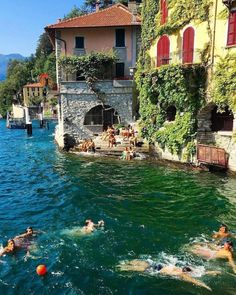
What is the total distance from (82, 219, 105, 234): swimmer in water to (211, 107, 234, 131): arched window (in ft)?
43.5

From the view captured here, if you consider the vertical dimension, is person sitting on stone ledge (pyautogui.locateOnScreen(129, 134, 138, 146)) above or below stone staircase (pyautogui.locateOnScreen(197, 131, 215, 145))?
below

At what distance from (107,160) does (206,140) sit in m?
8.31

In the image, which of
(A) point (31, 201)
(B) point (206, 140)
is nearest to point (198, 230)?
(A) point (31, 201)

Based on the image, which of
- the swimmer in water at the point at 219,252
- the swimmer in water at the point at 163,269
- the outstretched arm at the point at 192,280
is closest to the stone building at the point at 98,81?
the swimmer in water at the point at 219,252

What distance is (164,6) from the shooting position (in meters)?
27.3

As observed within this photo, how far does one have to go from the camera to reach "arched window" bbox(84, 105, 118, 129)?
34.1m

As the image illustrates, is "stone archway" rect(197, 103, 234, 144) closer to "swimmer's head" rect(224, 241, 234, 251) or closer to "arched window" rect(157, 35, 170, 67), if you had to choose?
"arched window" rect(157, 35, 170, 67)

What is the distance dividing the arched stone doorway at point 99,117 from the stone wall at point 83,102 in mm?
437

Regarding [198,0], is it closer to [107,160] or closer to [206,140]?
[206,140]

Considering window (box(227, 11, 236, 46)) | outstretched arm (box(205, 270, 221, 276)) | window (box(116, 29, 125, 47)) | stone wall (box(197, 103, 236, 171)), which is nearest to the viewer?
outstretched arm (box(205, 270, 221, 276))

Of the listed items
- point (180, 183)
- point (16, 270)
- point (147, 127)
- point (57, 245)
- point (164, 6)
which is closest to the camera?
point (16, 270)

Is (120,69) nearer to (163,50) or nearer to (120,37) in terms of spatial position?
(120,37)

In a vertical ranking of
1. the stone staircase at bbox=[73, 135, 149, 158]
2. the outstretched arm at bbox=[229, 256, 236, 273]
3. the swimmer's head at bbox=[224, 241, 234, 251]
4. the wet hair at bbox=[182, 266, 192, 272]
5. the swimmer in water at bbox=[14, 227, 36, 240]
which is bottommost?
the outstretched arm at bbox=[229, 256, 236, 273]

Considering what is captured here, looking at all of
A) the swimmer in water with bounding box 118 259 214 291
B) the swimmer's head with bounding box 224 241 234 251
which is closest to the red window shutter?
the swimmer's head with bounding box 224 241 234 251
